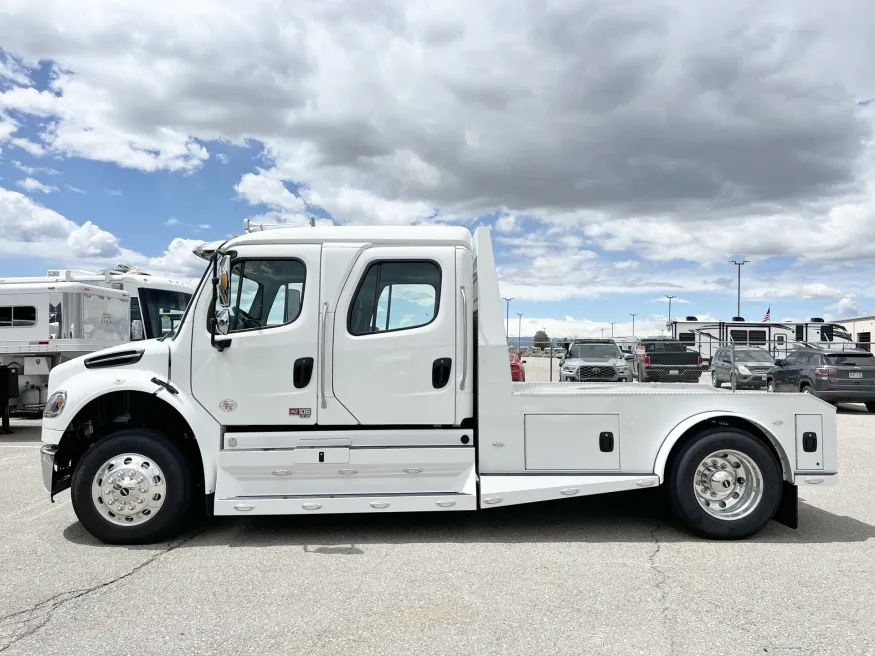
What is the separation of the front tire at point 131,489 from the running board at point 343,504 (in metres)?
0.44

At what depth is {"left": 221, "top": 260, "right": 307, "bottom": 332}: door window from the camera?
5.23m

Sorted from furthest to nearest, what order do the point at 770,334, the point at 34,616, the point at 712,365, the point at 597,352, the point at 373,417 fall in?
the point at 597,352 → the point at 770,334 → the point at 712,365 → the point at 373,417 → the point at 34,616

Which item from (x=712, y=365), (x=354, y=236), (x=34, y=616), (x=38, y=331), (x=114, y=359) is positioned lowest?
(x=34, y=616)

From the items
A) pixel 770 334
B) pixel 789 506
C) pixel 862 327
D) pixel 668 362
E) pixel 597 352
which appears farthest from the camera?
pixel 862 327

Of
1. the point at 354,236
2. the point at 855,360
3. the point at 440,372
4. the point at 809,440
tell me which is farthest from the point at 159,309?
the point at 855,360

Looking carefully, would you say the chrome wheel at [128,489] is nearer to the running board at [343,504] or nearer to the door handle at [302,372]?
the running board at [343,504]

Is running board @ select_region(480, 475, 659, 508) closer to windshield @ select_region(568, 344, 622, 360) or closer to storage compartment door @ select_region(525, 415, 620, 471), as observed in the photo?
storage compartment door @ select_region(525, 415, 620, 471)

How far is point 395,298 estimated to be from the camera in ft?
17.2

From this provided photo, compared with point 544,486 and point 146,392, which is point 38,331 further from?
point 544,486

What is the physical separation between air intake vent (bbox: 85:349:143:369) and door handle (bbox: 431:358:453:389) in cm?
238

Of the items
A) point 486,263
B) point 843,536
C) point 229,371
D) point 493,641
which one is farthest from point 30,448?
point 843,536

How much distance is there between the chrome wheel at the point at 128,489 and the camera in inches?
202

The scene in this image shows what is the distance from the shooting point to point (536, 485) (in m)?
5.20

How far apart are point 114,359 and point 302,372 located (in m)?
1.59
